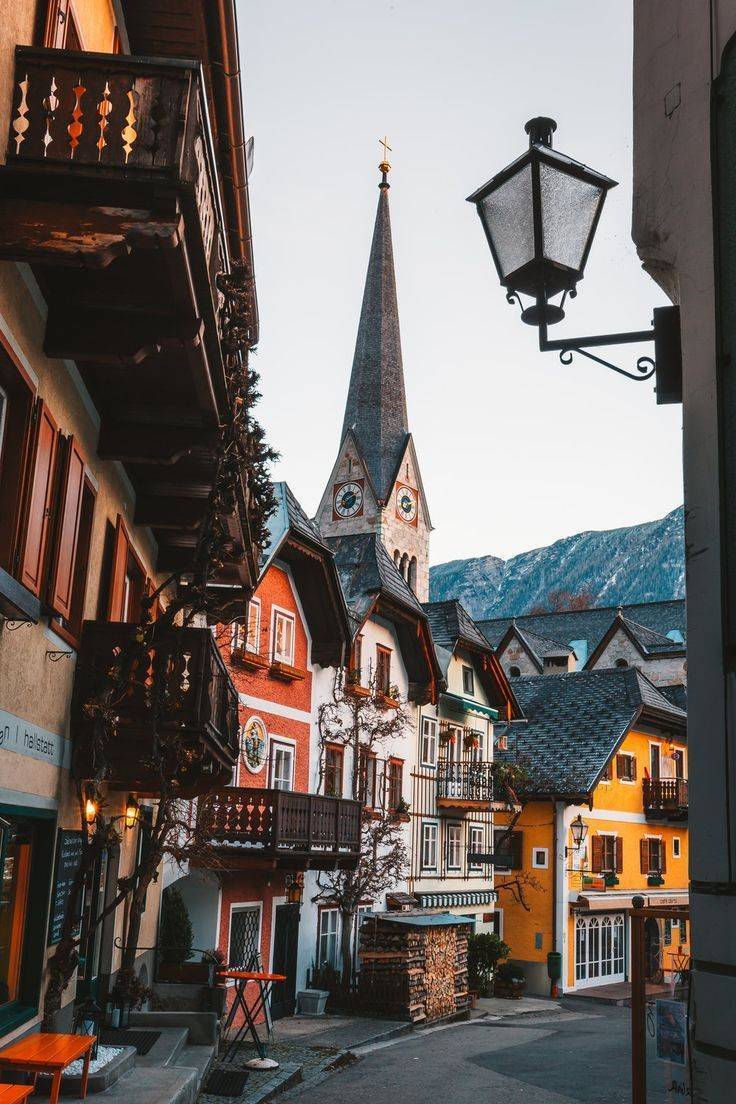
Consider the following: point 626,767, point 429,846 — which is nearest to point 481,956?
point 429,846

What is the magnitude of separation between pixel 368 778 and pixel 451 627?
284 inches

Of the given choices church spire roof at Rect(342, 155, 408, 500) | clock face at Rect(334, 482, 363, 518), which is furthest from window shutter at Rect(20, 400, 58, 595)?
clock face at Rect(334, 482, 363, 518)

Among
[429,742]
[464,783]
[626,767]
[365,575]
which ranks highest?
[365,575]

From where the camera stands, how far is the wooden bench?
7949 mm

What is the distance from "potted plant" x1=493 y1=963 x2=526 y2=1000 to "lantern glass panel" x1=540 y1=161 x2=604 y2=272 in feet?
101

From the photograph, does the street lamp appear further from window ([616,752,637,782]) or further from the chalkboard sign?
window ([616,752,637,782])

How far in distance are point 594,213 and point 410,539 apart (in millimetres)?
72945

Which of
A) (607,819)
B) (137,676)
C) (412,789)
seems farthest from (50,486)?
(607,819)

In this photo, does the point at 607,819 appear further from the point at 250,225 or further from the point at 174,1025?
the point at 250,225

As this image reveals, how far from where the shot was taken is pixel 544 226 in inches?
202

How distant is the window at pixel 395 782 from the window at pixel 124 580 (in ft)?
51.2

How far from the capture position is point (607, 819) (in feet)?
126

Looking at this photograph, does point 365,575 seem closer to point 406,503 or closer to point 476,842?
point 476,842

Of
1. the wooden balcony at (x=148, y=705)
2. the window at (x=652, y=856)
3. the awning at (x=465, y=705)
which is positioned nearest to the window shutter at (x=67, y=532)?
the wooden balcony at (x=148, y=705)
